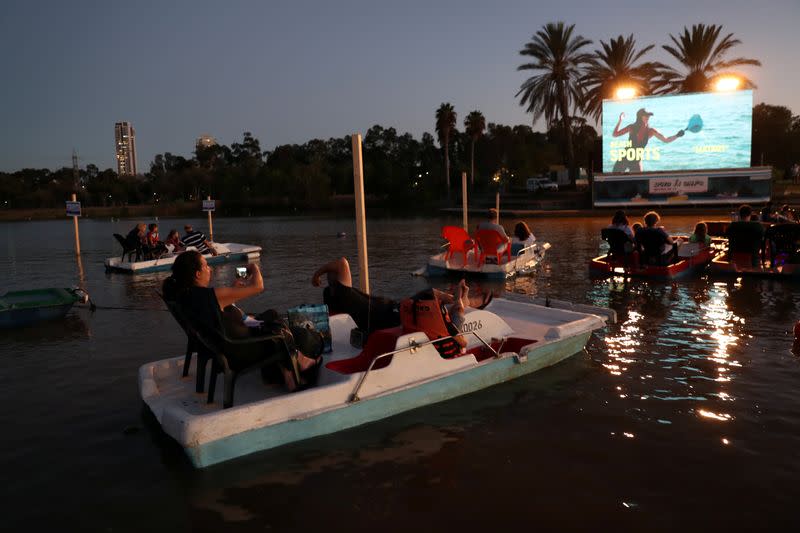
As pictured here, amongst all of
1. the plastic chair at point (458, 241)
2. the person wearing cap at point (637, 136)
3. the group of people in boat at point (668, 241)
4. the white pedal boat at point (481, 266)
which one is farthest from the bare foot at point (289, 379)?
the person wearing cap at point (637, 136)

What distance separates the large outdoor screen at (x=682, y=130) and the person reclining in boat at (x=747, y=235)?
27078 mm

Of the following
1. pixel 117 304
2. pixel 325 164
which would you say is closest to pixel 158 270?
pixel 117 304

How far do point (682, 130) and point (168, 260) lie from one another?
3328 centimetres

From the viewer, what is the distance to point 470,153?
328ft

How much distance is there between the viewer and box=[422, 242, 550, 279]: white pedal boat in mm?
15117

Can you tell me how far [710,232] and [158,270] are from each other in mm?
17907

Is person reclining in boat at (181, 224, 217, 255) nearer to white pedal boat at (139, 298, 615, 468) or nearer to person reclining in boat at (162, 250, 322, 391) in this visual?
white pedal boat at (139, 298, 615, 468)

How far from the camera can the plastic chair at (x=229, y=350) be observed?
5.35 metres

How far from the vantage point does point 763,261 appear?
48.4 ft

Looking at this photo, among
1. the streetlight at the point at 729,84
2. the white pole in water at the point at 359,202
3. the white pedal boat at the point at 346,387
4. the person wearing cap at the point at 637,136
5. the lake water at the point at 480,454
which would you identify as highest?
the streetlight at the point at 729,84

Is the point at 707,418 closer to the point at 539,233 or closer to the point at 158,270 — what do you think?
the point at 158,270

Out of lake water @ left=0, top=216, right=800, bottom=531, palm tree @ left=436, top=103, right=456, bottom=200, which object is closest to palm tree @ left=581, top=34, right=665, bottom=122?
palm tree @ left=436, top=103, right=456, bottom=200

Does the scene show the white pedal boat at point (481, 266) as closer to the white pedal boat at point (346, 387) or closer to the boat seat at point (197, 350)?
the white pedal boat at point (346, 387)

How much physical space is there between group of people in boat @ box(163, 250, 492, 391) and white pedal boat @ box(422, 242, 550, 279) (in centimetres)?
728
